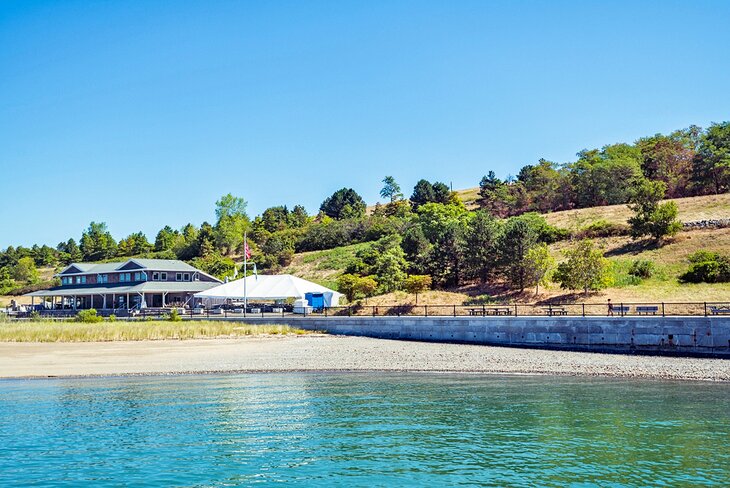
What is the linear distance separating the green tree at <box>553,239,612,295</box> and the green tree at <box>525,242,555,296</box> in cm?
178

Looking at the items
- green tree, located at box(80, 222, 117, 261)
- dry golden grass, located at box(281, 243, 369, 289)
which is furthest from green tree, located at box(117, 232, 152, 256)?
dry golden grass, located at box(281, 243, 369, 289)

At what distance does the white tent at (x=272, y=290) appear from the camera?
47.6 m

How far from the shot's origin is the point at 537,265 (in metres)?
46.1

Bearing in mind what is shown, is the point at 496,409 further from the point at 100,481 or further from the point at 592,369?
the point at 100,481

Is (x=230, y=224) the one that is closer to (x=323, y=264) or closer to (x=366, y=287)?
(x=323, y=264)

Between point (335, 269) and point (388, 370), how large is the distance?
53.1 m

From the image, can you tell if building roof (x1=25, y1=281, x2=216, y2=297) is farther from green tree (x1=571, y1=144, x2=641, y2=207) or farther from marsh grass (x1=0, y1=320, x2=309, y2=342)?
green tree (x1=571, y1=144, x2=641, y2=207)

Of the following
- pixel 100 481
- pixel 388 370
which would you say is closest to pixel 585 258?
pixel 388 370

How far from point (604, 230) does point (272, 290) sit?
33.7 m

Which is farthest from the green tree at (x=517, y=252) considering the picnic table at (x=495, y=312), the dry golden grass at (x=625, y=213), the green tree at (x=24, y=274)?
the green tree at (x=24, y=274)

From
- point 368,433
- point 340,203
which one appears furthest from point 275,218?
point 368,433

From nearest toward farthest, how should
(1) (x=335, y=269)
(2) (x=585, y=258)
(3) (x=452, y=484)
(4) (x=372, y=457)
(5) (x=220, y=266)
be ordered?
1. (3) (x=452, y=484)
2. (4) (x=372, y=457)
3. (2) (x=585, y=258)
4. (1) (x=335, y=269)
5. (5) (x=220, y=266)

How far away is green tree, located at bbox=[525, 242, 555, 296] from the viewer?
45.9 m

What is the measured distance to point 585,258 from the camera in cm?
4322
